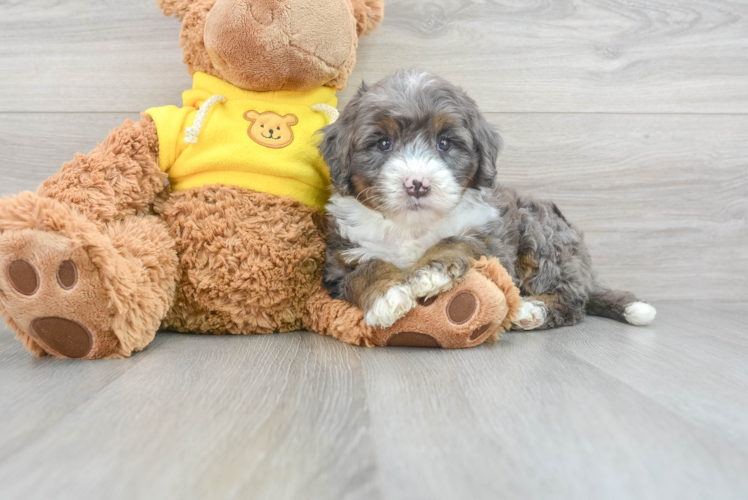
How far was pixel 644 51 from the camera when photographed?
256 centimetres

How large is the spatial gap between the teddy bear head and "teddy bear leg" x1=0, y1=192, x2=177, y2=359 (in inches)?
26.9

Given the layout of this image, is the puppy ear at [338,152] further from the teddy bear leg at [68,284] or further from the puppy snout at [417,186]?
the teddy bear leg at [68,284]

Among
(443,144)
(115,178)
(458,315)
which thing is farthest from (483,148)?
(115,178)

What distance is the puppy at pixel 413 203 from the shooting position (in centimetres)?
162

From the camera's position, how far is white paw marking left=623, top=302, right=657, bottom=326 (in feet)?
7.00

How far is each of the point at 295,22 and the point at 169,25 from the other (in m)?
0.95

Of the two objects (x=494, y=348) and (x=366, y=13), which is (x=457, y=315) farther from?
(x=366, y=13)

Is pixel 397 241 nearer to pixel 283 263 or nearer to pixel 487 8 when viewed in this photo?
pixel 283 263

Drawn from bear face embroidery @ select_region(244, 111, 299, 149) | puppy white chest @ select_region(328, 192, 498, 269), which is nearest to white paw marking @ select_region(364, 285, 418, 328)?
puppy white chest @ select_region(328, 192, 498, 269)

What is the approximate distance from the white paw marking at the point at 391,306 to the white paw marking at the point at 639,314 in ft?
3.40

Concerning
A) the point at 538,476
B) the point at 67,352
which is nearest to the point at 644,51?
the point at 538,476

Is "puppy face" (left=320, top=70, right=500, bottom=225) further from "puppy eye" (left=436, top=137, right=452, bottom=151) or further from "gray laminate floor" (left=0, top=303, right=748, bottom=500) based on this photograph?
"gray laminate floor" (left=0, top=303, right=748, bottom=500)

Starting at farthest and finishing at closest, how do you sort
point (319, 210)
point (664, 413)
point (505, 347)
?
1. point (319, 210)
2. point (505, 347)
3. point (664, 413)

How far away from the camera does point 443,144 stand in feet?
5.68
